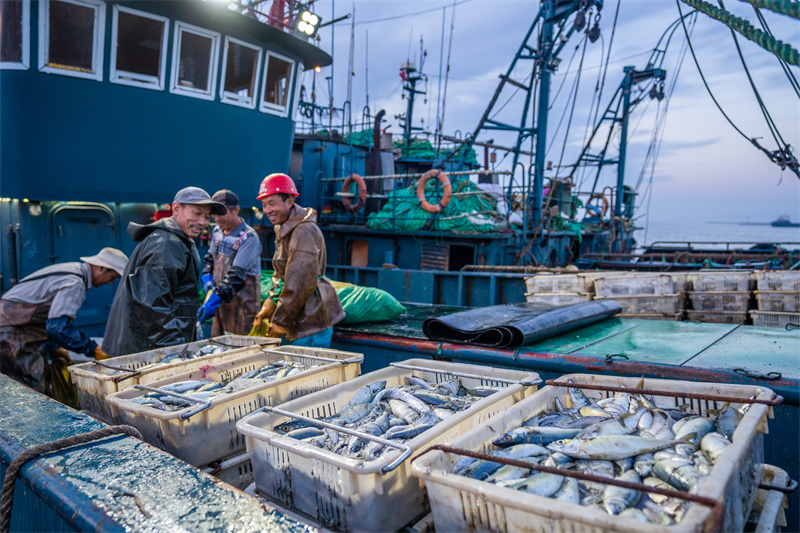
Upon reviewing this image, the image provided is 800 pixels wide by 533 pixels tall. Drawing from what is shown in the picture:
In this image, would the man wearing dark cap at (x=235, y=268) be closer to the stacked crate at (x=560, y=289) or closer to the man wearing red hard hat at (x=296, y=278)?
the man wearing red hard hat at (x=296, y=278)

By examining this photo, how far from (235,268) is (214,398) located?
268cm

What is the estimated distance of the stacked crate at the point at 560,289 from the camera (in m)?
6.64

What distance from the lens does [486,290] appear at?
9.35m

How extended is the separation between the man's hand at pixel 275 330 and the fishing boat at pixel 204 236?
1.03m

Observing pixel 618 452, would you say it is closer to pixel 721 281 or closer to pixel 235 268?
pixel 235 268

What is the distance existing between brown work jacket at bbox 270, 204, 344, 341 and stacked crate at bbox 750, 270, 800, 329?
517 centimetres

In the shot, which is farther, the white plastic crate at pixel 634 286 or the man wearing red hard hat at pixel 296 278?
the white plastic crate at pixel 634 286

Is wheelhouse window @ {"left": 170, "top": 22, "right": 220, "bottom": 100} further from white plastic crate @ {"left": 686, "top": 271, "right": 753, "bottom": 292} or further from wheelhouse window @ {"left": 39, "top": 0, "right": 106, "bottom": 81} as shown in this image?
white plastic crate @ {"left": 686, "top": 271, "right": 753, "bottom": 292}

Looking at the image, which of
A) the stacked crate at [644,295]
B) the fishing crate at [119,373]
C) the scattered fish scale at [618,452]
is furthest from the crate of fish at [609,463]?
the stacked crate at [644,295]

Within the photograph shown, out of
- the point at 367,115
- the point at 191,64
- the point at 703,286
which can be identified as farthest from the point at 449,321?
the point at 367,115

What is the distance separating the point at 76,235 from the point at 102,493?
7.26 meters

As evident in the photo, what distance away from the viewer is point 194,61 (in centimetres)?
849

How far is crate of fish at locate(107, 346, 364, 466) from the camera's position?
7.14 ft

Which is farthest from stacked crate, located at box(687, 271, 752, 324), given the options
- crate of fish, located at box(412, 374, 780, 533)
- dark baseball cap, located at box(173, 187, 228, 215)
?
dark baseball cap, located at box(173, 187, 228, 215)
